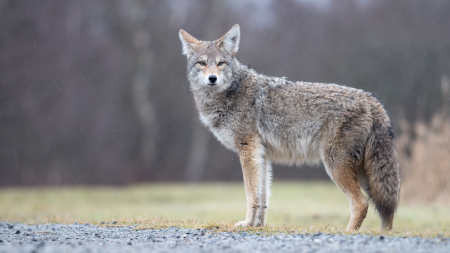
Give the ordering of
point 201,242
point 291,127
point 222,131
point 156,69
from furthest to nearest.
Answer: point 156,69
point 222,131
point 291,127
point 201,242

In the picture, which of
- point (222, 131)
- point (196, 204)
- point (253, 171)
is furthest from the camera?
point (196, 204)

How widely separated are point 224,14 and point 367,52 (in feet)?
23.3

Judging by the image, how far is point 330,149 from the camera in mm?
5461

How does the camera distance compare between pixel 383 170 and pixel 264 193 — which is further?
pixel 264 193

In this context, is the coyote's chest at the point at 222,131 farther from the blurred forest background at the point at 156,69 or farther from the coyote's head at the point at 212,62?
the blurred forest background at the point at 156,69

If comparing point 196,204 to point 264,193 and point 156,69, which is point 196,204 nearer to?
point 156,69

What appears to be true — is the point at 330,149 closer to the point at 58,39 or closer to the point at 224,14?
the point at 58,39

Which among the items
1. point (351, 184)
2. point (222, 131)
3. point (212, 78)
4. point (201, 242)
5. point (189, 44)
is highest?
point (189, 44)

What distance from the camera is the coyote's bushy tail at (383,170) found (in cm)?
532

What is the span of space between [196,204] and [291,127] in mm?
9160

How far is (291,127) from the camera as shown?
5.75 meters

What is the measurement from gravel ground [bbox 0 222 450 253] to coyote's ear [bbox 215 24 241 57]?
2584mm

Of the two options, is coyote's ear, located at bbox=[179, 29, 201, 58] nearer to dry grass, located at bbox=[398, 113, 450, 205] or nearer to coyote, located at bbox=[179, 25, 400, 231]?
coyote, located at bbox=[179, 25, 400, 231]

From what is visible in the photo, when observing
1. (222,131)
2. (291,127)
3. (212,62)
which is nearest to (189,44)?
(212,62)
